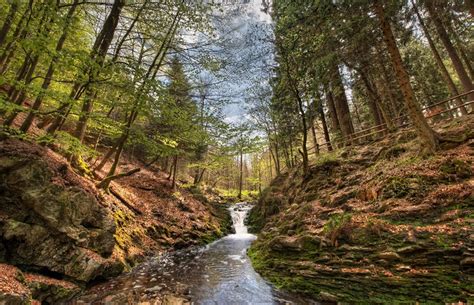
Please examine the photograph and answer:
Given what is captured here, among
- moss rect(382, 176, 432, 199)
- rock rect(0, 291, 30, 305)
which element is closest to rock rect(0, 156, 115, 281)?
rock rect(0, 291, 30, 305)

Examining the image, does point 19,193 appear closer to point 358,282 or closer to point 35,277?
point 35,277

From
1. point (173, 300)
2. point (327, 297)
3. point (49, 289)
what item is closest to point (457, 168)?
point (327, 297)

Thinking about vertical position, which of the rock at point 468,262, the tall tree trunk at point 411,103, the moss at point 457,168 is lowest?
the rock at point 468,262

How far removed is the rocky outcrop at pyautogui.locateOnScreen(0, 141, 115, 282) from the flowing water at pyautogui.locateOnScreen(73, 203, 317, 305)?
917mm

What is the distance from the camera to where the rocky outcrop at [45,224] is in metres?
5.77

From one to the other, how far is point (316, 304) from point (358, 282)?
3.57 feet

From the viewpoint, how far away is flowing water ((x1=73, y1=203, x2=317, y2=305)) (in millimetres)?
5922

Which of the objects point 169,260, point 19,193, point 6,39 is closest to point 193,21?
point 6,39

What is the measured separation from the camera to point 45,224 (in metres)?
6.38

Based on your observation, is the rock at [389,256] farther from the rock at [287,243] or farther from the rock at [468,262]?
the rock at [287,243]

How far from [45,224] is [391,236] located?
29.6 ft

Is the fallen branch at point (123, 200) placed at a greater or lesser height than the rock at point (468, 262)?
greater

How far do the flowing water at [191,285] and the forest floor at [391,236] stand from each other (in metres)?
0.67

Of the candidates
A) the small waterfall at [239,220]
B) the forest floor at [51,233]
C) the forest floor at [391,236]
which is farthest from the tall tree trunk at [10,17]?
the small waterfall at [239,220]
